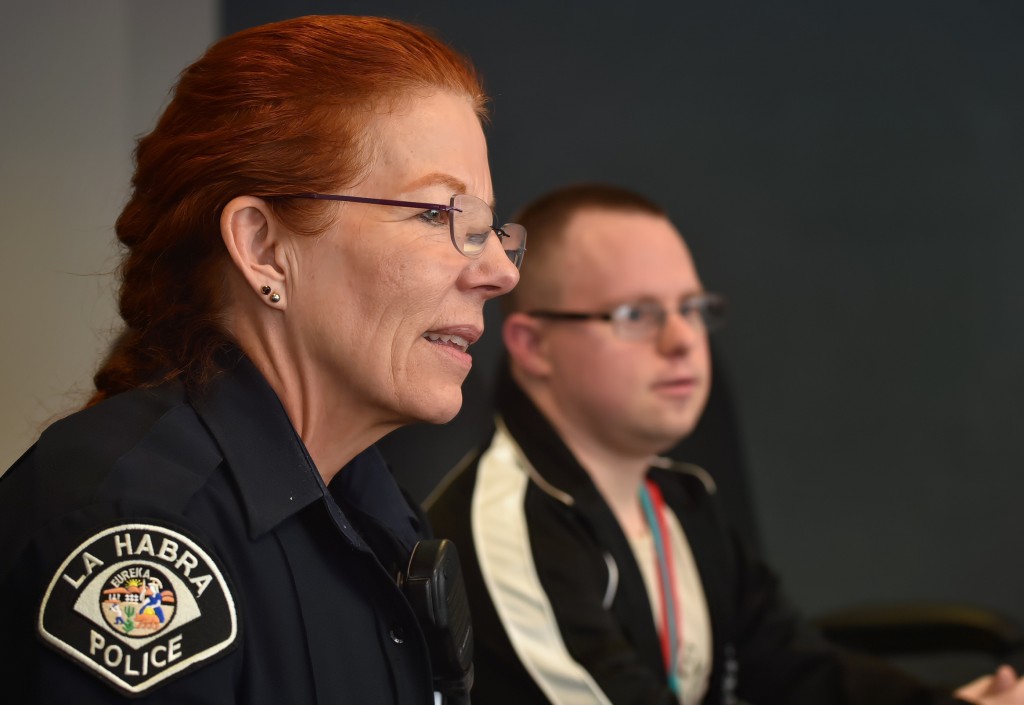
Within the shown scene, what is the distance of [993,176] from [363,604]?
2319 millimetres

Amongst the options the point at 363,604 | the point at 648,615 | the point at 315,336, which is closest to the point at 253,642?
the point at 363,604

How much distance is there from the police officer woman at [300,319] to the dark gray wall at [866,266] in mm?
1644

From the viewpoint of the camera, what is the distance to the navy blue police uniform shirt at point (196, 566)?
0.85 m

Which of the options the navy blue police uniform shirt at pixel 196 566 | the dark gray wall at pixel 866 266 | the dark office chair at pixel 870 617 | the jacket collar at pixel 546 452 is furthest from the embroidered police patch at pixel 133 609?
the dark gray wall at pixel 866 266

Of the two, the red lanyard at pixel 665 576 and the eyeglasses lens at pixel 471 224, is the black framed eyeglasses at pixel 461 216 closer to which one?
the eyeglasses lens at pixel 471 224

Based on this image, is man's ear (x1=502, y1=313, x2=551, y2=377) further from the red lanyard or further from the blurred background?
the blurred background

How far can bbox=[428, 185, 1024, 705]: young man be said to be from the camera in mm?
1586

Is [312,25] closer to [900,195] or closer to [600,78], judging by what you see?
[600,78]

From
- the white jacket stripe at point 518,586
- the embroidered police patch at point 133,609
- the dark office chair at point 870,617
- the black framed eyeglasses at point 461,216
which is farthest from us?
the dark office chair at point 870,617

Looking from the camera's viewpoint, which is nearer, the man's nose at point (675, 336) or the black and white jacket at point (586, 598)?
the black and white jacket at point (586, 598)

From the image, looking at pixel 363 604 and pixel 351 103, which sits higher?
pixel 351 103

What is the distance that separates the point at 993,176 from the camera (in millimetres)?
2809

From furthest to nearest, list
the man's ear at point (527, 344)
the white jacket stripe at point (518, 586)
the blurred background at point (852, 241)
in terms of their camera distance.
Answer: the blurred background at point (852, 241) → the man's ear at point (527, 344) → the white jacket stripe at point (518, 586)

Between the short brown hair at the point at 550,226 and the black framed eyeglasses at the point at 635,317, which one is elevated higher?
the short brown hair at the point at 550,226
